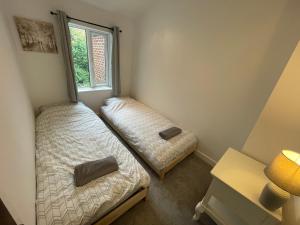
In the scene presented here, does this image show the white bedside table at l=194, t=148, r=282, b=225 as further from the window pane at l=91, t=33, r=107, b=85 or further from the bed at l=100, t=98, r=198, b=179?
the window pane at l=91, t=33, r=107, b=85

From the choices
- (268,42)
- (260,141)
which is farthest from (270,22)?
(260,141)

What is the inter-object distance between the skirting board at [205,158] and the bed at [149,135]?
182 millimetres

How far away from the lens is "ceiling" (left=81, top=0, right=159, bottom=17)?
2277mm

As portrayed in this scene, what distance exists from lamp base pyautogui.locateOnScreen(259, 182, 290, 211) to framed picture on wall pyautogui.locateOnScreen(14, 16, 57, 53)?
319 cm

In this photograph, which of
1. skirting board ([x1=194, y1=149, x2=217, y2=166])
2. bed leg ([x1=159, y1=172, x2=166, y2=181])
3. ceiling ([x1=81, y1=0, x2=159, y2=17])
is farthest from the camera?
ceiling ([x1=81, y1=0, x2=159, y2=17])

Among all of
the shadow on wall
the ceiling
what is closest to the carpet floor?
the shadow on wall

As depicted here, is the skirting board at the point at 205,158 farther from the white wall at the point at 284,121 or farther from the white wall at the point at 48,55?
the white wall at the point at 48,55

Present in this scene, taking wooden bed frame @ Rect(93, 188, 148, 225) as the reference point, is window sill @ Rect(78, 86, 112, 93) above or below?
above

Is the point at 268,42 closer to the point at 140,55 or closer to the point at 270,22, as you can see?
the point at 270,22

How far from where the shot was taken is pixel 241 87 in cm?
163

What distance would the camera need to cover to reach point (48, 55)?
7.13ft

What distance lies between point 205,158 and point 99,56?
298 centimetres

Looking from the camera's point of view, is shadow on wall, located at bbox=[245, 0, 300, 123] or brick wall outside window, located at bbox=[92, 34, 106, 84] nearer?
shadow on wall, located at bbox=[245, 0, 300, 123]

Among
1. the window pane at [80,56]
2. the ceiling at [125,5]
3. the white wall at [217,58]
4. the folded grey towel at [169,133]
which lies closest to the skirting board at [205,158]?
the white wall at [217,58]
